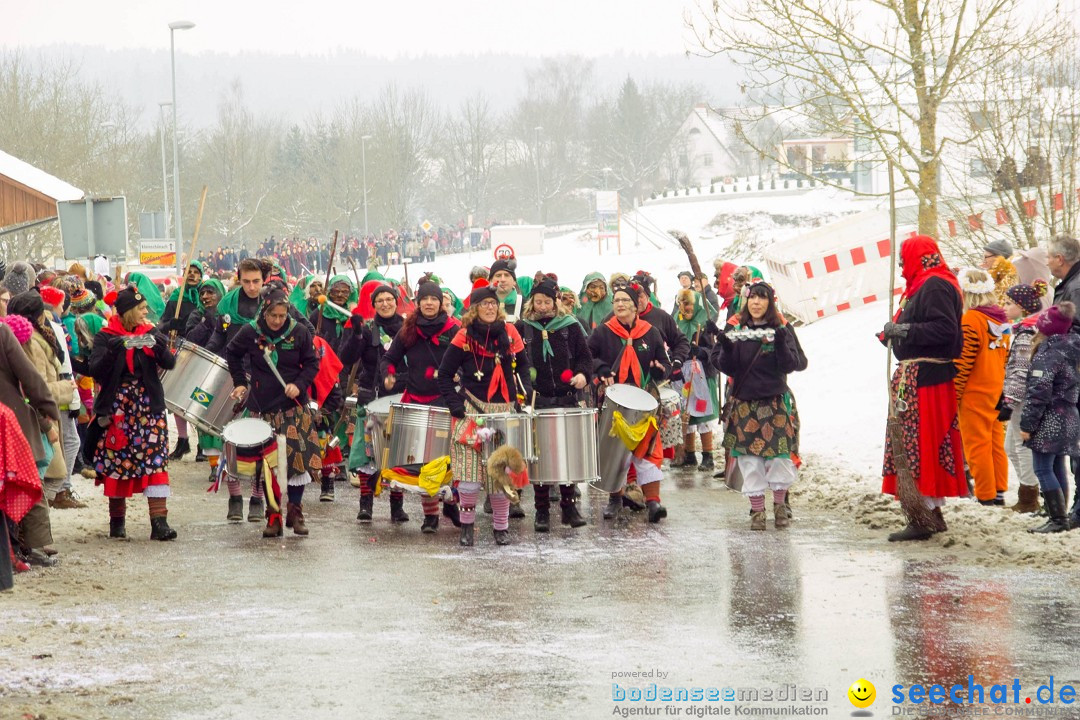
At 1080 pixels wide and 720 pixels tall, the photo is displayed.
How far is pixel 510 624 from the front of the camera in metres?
7.43

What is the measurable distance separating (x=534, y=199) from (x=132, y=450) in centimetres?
11291

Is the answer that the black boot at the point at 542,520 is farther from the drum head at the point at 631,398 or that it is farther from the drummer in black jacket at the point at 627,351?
the drum head at the point at 631,398

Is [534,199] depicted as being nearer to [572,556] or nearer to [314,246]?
[314,246]

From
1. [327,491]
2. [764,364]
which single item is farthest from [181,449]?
[764,364]

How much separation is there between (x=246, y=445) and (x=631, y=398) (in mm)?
2910

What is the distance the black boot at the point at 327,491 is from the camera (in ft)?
41.5

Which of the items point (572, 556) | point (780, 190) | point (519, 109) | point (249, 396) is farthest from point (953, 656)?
point (519, 109)

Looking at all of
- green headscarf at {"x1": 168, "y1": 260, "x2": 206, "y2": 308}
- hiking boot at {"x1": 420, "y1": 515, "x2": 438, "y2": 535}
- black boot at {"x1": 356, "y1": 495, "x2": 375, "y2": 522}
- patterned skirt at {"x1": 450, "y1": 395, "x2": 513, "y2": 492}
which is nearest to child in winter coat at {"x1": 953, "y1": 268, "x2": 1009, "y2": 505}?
patterned skirt at {"x1": 450, "y1": 395, "x2": 513, "y2": 492}

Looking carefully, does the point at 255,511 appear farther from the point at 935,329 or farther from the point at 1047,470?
the point at 1047,470

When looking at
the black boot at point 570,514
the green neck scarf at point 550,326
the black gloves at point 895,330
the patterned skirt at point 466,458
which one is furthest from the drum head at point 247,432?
the black gloves at point 895,330

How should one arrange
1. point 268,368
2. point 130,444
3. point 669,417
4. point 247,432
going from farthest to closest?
point 669,417 → point 268,368 → point 130,444 → point 247,432

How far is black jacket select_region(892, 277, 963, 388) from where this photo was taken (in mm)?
9664

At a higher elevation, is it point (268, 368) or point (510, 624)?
point (268, 368)

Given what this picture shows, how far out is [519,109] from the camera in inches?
5738
